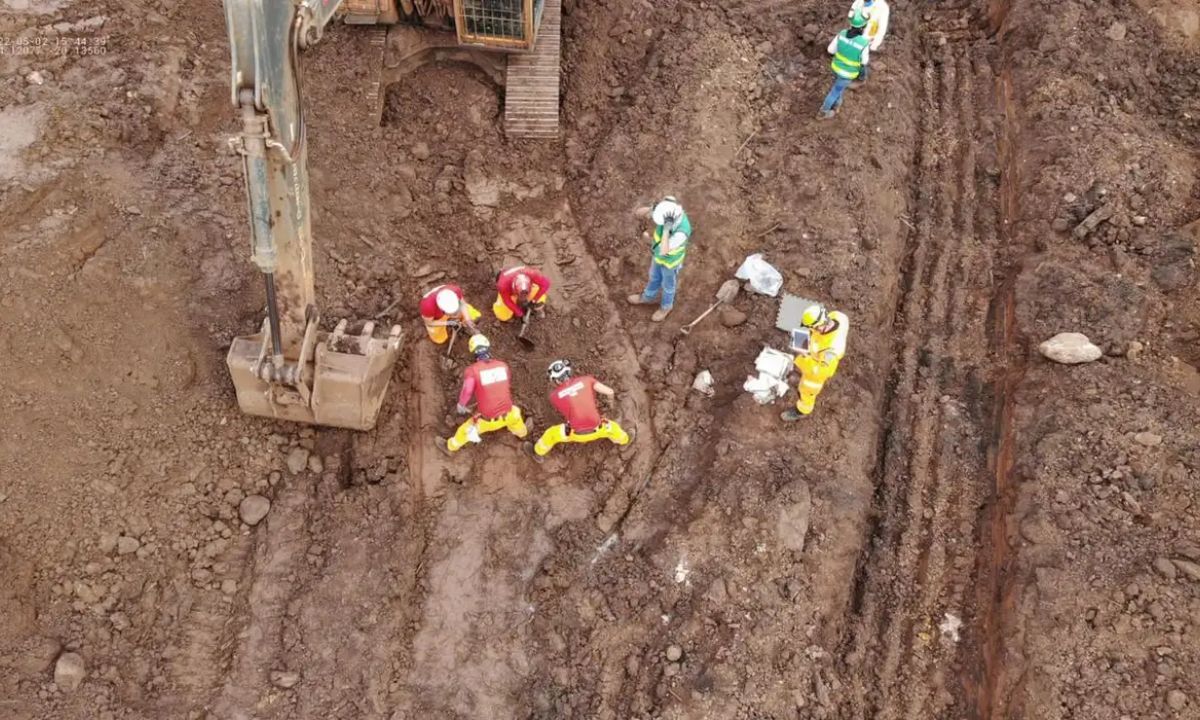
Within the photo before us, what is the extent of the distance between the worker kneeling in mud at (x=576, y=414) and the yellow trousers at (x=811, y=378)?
169 cm

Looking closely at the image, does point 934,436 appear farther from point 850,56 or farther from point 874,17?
point 874,17

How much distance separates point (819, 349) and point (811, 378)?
317 mm

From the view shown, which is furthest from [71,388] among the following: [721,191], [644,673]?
[721,191]

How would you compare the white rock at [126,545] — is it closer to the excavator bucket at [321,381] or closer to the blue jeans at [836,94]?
the excavator bucket at [321,381]

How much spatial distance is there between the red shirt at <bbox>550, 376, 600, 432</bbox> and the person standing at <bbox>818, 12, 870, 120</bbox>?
5.13m

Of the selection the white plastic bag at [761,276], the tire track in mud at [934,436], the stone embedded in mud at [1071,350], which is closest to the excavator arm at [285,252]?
the white plastic bag at [761,276]

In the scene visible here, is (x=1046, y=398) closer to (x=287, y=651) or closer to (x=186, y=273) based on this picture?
(x=287, y=651)

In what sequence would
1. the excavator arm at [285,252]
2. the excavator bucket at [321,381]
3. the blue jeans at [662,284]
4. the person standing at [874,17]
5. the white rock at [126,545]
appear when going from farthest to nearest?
the person standing at [874,17]
the blue jeans at [662,284]
the excavator bucket at [321,381]
the white rock at [126,545]
the excavator arm at [285,252]

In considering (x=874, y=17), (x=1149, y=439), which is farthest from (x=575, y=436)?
(x=874, y=17)

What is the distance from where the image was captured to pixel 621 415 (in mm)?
8656

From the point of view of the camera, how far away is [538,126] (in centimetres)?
1078

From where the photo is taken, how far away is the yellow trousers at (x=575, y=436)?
8.02 metres

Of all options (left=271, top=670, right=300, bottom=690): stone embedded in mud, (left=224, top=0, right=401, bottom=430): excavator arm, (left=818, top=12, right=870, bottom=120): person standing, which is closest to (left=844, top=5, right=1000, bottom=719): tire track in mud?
(left=818, top=12, right=870, bottom=120): person standing

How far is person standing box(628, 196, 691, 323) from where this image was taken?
8.28 meters
